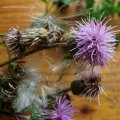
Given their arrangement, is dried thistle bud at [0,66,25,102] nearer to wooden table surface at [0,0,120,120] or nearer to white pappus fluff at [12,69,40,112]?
white pappus fluff at [12,69,40,112]

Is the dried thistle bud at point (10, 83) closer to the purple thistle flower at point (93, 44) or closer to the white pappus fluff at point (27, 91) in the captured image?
the white pappus fluff at point (27, 91)

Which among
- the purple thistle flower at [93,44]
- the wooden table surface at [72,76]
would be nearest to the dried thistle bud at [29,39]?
the purple thistle flower at [93,44]

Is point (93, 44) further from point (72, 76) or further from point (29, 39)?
point (72, 76)

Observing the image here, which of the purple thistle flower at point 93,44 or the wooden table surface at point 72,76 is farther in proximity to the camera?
the wooden table surface at point 72,76

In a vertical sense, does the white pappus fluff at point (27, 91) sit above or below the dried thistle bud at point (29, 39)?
below

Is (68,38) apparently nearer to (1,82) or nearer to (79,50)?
(79,50)

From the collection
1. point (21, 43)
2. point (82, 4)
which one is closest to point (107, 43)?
point (21, 43)
